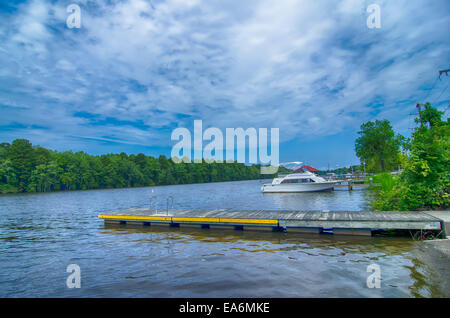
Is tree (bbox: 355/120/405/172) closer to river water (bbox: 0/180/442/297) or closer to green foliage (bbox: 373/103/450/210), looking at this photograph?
green foliage (bbox: 373/103/450/210)

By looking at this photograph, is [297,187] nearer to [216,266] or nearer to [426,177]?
[426,177]

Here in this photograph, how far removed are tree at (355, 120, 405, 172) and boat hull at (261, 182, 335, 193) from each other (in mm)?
25745

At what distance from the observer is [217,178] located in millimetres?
153125

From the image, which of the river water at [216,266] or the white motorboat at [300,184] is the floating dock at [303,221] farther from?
the white motorboat at [300,184]

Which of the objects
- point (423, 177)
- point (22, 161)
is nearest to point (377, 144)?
point (423, 177)

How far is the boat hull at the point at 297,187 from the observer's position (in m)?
A: 44.8

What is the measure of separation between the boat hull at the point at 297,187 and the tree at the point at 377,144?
84.5 ft

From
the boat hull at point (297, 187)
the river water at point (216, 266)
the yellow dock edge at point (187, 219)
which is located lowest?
the river water at point (216, 266)

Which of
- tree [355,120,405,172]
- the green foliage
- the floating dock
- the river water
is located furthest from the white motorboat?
the river water

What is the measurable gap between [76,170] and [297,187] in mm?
73475

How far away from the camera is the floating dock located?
10.6 m

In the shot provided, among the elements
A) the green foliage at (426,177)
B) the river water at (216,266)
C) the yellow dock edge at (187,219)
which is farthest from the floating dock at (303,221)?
the green foliage at (426,177)

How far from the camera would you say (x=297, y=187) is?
45938 mm
